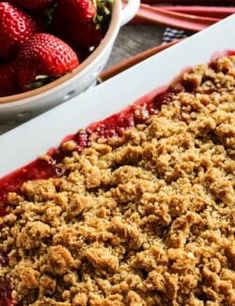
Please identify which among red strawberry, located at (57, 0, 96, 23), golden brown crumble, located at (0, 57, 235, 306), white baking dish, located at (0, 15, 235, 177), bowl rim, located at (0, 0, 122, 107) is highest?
red strawberry, located at (57, 0, 96, 23)

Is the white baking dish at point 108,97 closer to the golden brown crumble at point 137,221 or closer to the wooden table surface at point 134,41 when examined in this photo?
the golden brown crumble at point 137,221

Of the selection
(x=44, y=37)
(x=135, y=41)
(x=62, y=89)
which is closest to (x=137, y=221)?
(x=62, y=89)

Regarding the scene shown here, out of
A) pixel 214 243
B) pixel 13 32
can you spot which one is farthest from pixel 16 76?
pixel 214 243

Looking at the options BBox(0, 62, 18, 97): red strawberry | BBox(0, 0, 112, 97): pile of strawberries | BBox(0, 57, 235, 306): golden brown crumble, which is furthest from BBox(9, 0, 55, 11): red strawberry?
BBox(0, 57, 235, 306): golden brown crumble

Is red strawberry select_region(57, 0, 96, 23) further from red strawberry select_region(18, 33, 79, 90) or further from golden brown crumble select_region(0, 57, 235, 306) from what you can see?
golden brown crumble select_region(0, 57, 235, 306)

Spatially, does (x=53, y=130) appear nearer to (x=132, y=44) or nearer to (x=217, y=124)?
(x=217, y=124)
